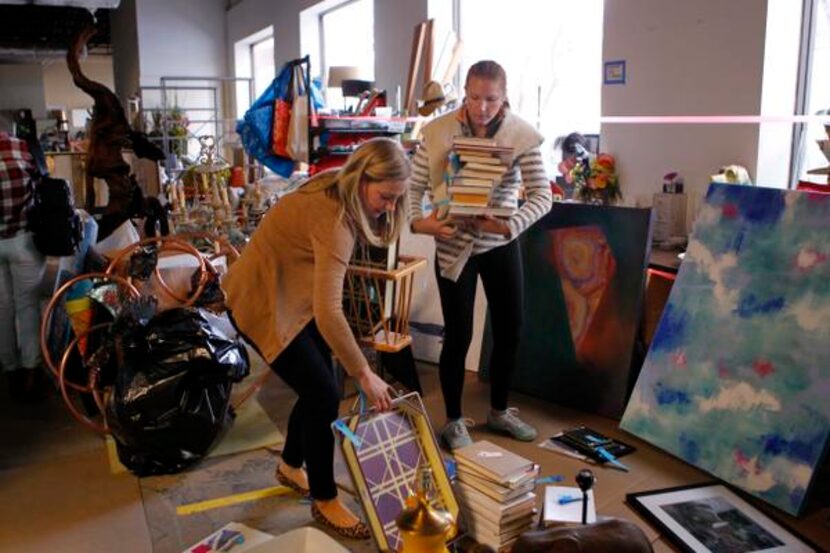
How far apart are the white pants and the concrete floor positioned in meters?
0.31

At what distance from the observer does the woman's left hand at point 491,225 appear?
8.61ft

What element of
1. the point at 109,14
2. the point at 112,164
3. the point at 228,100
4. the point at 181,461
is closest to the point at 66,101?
the point at 109,14

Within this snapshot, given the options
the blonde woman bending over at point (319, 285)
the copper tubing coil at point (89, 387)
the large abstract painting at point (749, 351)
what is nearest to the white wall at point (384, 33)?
the large abstract painting at point (749, 351)

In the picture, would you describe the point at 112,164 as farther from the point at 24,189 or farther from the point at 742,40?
the point at 742,40

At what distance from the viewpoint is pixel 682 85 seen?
11.1 feet

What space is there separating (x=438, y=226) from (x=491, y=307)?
0.40 meters

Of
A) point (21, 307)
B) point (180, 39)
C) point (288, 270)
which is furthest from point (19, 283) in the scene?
point (180, 39)

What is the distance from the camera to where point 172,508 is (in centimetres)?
248

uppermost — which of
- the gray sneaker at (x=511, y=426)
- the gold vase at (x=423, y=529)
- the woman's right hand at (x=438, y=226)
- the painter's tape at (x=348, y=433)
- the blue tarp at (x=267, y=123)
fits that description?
the blue tarp at (x=267, y=123)

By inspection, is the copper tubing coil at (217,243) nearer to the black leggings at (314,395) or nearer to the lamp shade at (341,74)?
the black leggings at (314,395)

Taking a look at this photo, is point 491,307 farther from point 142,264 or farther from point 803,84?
point 803,84

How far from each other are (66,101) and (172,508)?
1931 cm

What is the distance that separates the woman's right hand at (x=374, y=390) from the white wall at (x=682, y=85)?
80.2 inches

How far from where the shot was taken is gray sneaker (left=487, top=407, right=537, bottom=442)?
9.55 ft
